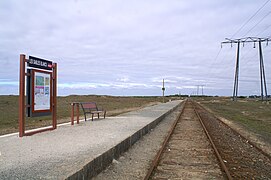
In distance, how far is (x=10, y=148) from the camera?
8.36 m

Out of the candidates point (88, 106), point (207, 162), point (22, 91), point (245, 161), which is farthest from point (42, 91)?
point (245, 161)

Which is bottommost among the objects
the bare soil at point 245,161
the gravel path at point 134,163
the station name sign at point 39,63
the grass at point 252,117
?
the grass at point 252,117

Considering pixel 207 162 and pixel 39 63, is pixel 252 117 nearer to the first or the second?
pixel 207 162

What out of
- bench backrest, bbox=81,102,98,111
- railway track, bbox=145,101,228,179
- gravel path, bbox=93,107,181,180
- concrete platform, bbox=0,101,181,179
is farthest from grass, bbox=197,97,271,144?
bench backrest, bbox=81,102,98,111

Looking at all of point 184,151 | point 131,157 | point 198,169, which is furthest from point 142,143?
point 198,169

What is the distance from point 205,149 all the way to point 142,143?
2.34m

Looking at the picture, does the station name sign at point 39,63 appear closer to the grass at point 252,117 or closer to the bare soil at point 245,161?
the bare soil at point 245,161

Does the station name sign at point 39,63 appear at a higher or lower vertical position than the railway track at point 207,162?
higher

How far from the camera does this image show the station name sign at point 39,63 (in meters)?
10.7

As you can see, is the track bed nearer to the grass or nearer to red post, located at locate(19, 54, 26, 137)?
red post, located at locate(19, 54, 26, 137)

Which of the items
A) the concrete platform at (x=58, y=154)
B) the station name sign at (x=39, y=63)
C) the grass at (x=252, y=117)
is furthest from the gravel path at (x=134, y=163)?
the grass at (x=252, y=117)

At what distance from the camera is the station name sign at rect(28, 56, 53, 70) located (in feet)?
35.0

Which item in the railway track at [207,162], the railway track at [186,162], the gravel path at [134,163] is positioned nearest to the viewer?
the gravel path at [134,163]

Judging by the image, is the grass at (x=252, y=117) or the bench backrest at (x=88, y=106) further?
the grass at (x=252, y=117)
